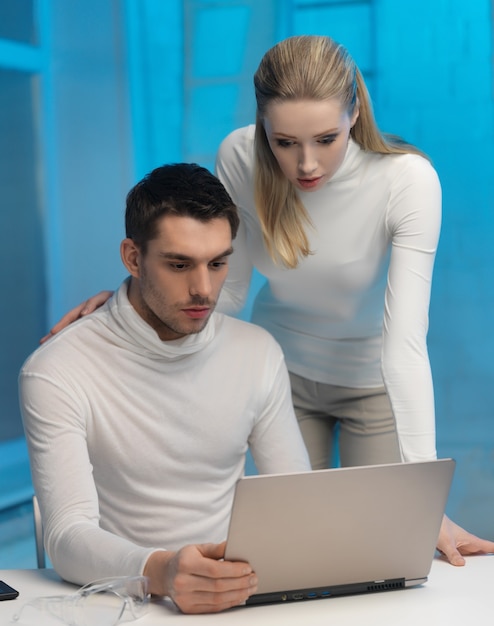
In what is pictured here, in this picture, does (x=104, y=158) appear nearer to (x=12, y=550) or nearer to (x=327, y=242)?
(x=12, y=550)

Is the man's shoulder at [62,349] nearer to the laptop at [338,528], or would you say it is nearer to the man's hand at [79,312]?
the man's hand at [79,312]

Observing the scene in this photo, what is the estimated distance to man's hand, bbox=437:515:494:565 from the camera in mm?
1635

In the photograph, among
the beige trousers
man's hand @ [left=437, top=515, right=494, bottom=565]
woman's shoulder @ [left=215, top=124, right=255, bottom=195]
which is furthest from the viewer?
the beige trousers

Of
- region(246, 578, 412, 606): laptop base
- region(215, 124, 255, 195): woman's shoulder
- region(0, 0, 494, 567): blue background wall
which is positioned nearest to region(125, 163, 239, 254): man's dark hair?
region(215, 124, 255, 195): woman's shoulder

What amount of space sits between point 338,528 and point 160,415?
0.58 m

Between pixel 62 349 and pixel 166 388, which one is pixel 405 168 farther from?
pixel 62 349

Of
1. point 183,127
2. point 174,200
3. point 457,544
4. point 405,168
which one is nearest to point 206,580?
point 457,544

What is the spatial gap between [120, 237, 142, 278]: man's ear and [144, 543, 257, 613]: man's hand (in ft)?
2.12

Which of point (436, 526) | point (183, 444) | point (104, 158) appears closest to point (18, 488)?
point (104, 158)

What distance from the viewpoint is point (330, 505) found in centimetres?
133

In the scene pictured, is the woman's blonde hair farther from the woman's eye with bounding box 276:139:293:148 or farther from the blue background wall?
the blue background wall

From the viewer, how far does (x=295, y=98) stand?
1.79 metres

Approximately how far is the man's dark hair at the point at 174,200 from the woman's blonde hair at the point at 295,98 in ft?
0.60

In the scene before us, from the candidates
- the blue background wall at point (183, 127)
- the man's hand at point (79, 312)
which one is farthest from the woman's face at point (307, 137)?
the blue background wall at point (183, 127)
